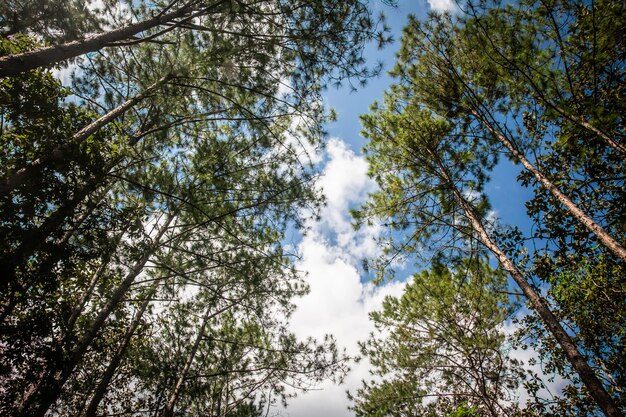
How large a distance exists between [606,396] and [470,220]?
3.21 meters

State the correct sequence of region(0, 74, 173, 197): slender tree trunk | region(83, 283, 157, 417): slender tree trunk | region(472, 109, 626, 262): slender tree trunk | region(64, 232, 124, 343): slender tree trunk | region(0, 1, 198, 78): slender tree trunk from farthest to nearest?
1. region(83, 283, 157, 417): slender tree trunk
2. region(64, 232, 124, 343): slender tree trunk
3. region(472, 109, 626, 262): slender tree trunk
4. region(0, 74, 173, 197): slender tree trunk
5. region(0, 1, 198, 78): slender tree trunk

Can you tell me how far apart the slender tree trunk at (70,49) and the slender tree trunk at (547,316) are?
5712 mm

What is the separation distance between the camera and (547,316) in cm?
399

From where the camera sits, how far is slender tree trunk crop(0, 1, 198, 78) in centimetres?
274

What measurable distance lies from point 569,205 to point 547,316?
1.82 metres

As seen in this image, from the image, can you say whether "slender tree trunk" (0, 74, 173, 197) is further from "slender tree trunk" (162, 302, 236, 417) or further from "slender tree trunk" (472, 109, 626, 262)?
"slender tree trunk" (472, 109, 626, 262)

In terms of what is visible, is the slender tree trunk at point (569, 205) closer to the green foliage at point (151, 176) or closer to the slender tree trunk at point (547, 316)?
the slender tree trunk at point (547, 316)

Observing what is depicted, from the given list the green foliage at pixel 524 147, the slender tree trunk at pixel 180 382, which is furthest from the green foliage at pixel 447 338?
the slender tree trunk at pixel 180 382

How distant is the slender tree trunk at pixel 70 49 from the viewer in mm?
2736

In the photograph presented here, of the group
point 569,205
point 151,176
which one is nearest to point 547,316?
point 569,205

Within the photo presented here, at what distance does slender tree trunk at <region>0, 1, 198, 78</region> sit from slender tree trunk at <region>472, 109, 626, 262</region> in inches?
217

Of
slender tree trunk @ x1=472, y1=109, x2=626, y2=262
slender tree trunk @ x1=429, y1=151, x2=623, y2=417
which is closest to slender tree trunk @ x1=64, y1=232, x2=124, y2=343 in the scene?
slender tree trunk @ x1=429, y1=151, x2=623, y2=417

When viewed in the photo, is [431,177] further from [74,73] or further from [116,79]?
[74,73]

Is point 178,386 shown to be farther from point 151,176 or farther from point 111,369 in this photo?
point 151,176
